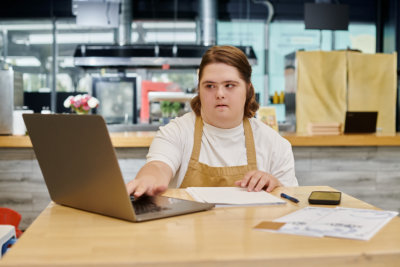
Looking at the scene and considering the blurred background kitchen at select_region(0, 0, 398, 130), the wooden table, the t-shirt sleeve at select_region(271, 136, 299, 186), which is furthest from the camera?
the blurred background kitchen at select_region(0, 0, 398, 130)

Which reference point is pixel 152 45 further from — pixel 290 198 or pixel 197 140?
pixel 290 198

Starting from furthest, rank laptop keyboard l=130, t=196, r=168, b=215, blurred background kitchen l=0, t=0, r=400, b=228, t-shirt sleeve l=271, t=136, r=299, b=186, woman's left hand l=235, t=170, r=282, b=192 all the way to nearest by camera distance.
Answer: blurred background kitchen l=0, t=0, r=400, b=228 → t-shirt sleeve l=271, t=136, r=299, b=186 → woman's left hand l=235, t=170, r=282, b=192 → laptop keyboard l=130, t=196, r=168, b=215

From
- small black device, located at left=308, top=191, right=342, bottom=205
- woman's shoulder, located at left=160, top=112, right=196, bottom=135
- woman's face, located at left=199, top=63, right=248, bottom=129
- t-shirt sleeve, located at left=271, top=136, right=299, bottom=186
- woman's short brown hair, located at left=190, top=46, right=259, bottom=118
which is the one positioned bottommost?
t-shirt sleeve, located at left=271, top=136, right=299, bottom=186

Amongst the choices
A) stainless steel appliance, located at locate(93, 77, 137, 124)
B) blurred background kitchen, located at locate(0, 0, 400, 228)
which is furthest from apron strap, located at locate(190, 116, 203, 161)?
stainless steel appliance, located at locate(93, 77, 137, 124)

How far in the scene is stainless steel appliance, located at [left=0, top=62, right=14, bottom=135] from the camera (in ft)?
12.3

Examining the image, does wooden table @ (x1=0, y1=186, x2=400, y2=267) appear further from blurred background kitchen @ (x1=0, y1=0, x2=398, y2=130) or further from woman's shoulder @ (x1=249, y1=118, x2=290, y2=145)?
blurred background kitchen @ (x1=0, y1=0, x2=398, y2=130)

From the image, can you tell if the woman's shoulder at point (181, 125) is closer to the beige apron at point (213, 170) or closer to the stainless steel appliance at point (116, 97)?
the beige apron at point (213, 170)

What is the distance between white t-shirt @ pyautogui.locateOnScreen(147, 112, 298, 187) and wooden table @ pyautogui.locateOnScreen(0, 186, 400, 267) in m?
0.88

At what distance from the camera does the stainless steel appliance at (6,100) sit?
3.76 metres

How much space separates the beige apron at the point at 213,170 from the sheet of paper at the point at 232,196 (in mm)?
369

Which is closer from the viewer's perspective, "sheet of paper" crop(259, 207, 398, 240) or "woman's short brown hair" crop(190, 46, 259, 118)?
"sheet of paper" crop(259, 207, 398, 240)

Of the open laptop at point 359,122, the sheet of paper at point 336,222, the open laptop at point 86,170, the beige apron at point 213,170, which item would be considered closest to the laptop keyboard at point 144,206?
the open laptop at point 86,170

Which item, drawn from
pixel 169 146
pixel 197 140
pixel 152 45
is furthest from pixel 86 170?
pixel 152 45

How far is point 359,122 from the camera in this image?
407cm
